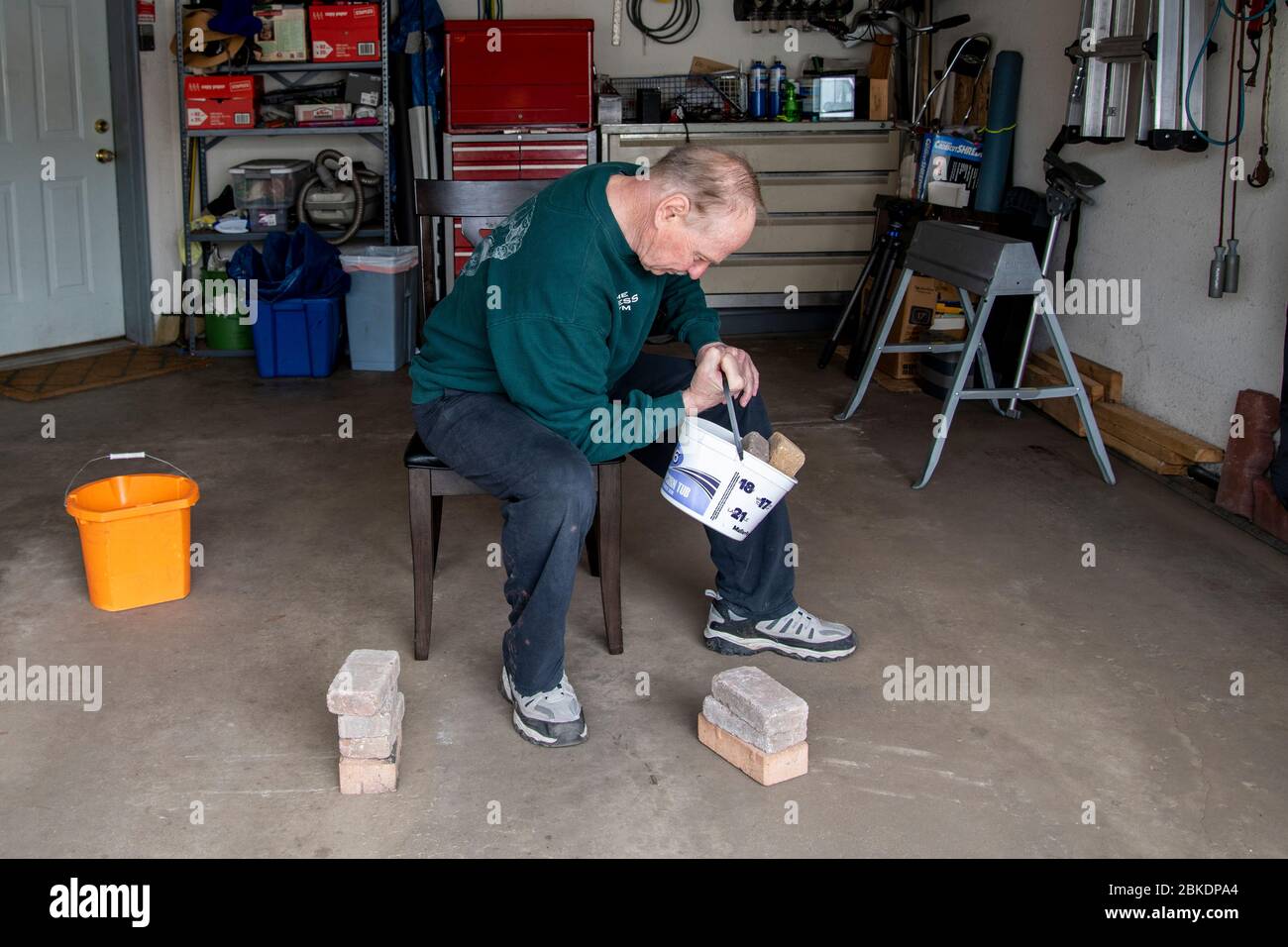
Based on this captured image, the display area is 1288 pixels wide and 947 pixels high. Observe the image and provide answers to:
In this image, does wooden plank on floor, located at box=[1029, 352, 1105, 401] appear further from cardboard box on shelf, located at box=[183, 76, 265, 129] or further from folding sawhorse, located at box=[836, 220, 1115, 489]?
cardboard box on shelf, located at box=[183, 76, 265, 129]

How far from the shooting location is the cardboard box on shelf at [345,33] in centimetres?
571

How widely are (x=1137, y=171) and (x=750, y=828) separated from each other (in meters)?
3.14

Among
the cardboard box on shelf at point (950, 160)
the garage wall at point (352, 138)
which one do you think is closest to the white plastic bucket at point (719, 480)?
the cardboard box on shelf at point (950, 160)

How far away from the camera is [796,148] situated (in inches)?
234

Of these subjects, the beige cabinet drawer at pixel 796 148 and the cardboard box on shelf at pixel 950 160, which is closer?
the cardboard box on shelf at pixel 950 160

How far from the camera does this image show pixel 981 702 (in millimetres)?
2510

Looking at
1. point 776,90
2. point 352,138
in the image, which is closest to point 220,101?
point 352,138

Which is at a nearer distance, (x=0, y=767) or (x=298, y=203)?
(x=0, y=767)

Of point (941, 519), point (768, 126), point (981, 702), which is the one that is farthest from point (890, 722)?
point (768, 126)

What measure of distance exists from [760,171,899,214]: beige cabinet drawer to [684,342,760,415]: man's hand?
12.3ft

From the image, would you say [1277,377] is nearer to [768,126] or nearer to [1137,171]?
[1137,171]

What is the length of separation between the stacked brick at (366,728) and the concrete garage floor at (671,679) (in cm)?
5

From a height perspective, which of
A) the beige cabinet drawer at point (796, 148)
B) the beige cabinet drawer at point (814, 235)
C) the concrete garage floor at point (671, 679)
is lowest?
the concrete garage floor at point (671, 679)

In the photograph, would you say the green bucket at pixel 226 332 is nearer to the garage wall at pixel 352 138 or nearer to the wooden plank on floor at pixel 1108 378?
the garage wall at pixel 352 138
